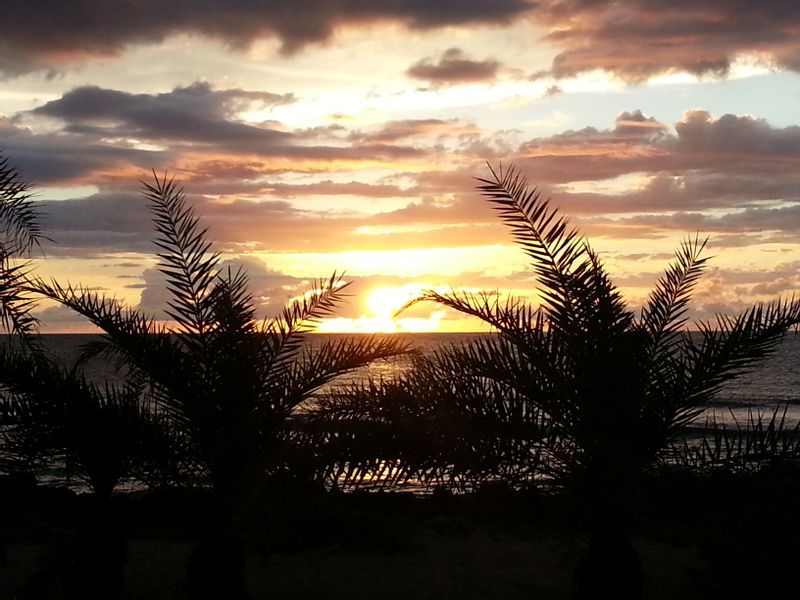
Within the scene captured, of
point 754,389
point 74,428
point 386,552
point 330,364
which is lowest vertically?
point 386,552

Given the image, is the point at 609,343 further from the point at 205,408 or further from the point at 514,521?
the point at 514,521

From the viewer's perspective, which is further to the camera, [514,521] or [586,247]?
[514,521]

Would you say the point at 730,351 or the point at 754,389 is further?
the point at 754,389

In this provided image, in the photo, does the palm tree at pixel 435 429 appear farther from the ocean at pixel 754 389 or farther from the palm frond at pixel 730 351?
the ocean at pixel 754 389

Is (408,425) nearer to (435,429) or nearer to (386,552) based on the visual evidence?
(435,429)

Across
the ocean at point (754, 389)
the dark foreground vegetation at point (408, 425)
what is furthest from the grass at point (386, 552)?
the ocean at point (754, 389)

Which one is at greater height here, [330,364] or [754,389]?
[754,389]

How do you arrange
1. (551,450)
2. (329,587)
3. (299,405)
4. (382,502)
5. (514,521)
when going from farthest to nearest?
(382,502), (514,521), (329,587), (299,405), (551,450)

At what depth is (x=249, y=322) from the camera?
A: 9352mm

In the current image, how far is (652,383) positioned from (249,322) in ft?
13.6

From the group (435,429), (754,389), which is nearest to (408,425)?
(435,429)

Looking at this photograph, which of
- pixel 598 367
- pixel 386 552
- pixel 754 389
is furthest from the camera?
pixel 754 389

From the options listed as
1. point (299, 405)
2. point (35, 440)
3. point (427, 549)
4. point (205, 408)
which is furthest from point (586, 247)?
point (427, 549)

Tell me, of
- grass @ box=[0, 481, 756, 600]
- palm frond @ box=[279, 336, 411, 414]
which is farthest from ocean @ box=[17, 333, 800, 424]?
palm frond @ box=[279, 336, 411, 414]
